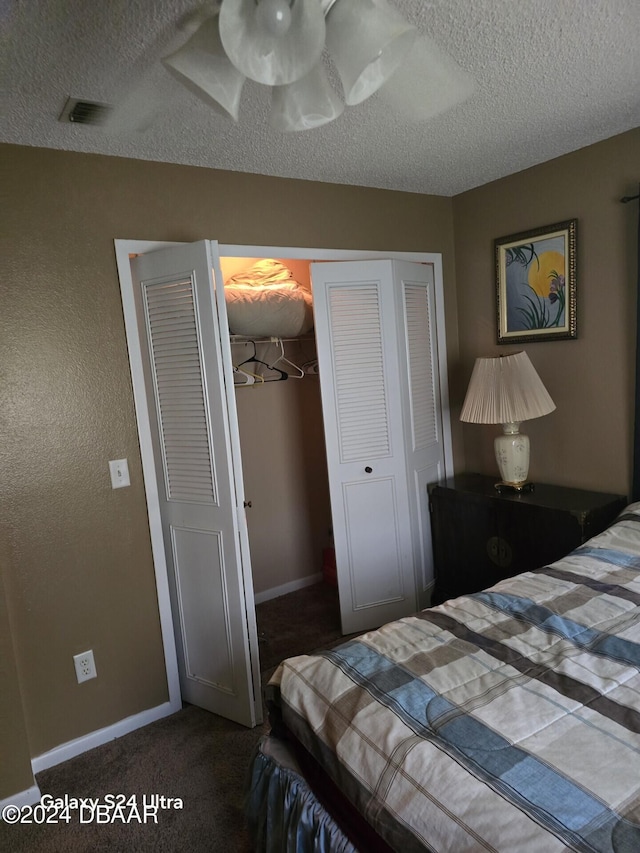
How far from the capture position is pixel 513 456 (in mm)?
2871

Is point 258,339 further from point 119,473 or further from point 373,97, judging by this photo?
point 373,97

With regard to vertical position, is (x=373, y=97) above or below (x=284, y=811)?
above

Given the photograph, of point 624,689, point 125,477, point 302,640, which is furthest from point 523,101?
point 302,640

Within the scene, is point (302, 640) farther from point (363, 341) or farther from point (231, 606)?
point (363, 341)

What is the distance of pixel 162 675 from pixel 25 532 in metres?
0.92

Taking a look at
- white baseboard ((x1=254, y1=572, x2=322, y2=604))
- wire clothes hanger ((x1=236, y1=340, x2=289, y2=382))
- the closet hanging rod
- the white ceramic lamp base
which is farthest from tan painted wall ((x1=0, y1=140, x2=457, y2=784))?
the white ceramic lamp base

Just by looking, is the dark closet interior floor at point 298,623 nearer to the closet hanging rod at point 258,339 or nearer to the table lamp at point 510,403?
the table lamp at point 510,403

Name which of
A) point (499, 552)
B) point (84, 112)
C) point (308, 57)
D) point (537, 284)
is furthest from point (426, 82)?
point (499, 552)

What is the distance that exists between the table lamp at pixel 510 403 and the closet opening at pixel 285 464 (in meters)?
1.07

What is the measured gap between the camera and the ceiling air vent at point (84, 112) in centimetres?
183

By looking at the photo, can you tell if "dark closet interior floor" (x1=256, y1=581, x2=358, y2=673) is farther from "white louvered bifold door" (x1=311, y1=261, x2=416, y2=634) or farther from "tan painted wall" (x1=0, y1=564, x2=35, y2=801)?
"tan painted wall" (x1=0, y1=564, x2=35, y2=801)

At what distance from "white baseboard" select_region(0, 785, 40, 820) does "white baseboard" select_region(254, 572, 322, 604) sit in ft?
5.63

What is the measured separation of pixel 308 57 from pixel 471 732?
148 cm

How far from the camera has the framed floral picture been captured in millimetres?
2818
